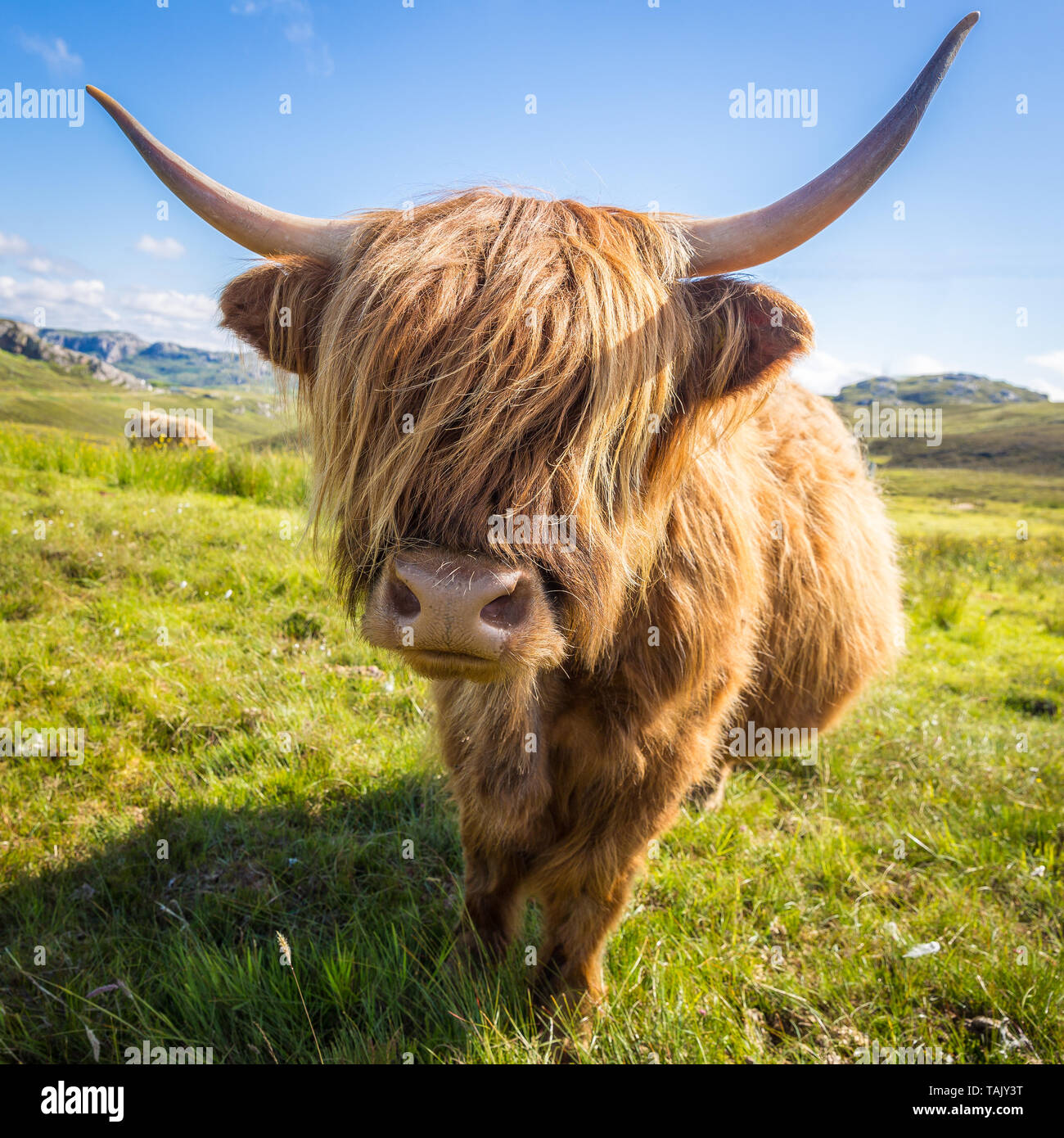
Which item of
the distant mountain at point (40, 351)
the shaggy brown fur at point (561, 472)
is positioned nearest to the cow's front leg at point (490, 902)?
the shaggy brown fur at point (561, 472)

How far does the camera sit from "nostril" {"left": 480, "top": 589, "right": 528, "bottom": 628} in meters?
1.36

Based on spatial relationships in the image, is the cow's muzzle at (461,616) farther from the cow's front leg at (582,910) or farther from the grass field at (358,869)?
the cow's front leg at (582,910)

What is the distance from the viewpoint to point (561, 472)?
1.48m

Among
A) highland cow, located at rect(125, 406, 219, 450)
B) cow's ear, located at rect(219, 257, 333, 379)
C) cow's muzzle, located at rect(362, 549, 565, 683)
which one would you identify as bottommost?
cow's muzzle, located at rect(362, 549, 565, 683)

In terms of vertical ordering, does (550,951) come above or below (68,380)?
below

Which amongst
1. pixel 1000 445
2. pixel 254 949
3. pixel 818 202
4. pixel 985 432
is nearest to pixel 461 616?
pixel 818 202

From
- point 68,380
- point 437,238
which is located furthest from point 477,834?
point 68,380

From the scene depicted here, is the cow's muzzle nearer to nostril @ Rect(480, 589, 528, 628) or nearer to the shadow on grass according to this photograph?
nostril @ Rect(480, 589, 528, 628)

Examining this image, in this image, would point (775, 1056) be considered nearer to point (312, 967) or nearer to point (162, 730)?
point (312, 967)

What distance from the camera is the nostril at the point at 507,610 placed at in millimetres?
1358

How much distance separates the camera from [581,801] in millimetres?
2123

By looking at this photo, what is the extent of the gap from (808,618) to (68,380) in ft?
418

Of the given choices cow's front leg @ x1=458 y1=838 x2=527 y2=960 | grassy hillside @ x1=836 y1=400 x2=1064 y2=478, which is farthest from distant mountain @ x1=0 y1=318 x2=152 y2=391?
cow's front leg @ x1=458 y1=838 x2=527 y2=960

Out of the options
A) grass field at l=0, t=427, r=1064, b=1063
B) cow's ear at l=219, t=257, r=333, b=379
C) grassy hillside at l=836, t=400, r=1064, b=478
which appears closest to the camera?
cow's ear at l=219, t=257, r=333, b=379
